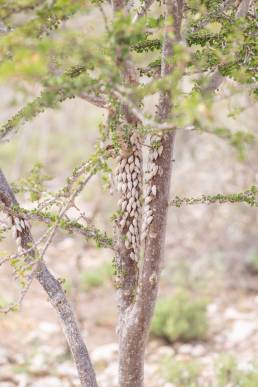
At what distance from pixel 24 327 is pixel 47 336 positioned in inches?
11.4

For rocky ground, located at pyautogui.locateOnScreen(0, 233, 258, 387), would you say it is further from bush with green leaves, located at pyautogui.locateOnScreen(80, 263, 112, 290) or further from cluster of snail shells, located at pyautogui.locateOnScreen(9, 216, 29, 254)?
cluster of snail shells, located at pyautogui.locateOnScreen(9, 216, 29, 254)

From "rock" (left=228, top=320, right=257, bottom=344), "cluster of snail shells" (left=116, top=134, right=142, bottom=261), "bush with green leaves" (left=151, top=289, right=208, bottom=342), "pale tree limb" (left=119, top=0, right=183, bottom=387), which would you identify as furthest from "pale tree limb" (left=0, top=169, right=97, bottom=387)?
"rock" (left=228, top=320, right=257, bottom=344)

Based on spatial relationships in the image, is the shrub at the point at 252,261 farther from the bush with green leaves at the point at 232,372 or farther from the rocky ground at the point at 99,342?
the bush with green leaves at the point at 232,372

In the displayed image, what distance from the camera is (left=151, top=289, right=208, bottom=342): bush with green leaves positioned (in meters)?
5.18

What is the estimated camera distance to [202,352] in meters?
5.14

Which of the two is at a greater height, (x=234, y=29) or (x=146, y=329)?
(x=234, y=29)

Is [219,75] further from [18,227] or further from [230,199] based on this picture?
[18,227]

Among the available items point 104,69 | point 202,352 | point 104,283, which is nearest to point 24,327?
point 104,283

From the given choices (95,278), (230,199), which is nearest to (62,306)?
(230,199)

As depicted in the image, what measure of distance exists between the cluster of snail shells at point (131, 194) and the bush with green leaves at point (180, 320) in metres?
2.72

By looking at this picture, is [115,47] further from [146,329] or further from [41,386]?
[41,386]

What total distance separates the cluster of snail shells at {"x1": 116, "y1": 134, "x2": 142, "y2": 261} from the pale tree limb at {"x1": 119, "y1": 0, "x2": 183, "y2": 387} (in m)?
0.08

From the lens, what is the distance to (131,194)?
2.54 metres

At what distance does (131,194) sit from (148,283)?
39cm
